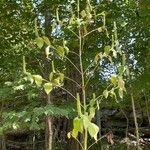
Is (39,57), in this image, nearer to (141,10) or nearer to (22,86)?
(22,86)

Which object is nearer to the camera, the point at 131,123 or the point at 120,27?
the point at 120,27

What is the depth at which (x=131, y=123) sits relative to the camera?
1118cm

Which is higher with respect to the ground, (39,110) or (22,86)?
(22,86)

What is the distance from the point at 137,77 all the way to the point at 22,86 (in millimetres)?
2525

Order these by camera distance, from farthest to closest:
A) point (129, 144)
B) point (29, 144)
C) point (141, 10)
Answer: point (29, 144) < point (129, 144) < point (141, 10)

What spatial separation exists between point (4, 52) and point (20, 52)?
361 mm

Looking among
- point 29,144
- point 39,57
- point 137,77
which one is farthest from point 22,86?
point 29,144

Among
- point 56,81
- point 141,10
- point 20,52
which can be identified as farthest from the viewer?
point 20,52

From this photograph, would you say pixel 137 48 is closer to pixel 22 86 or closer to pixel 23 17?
pixel 23 17

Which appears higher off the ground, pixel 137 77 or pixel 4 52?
pixel 4 52

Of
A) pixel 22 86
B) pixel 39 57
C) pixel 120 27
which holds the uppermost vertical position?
pixel 120 27

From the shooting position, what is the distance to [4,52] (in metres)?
6.91

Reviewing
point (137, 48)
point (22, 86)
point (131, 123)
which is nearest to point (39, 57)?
point (22, 86)

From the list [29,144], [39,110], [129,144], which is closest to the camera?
[39,110]
